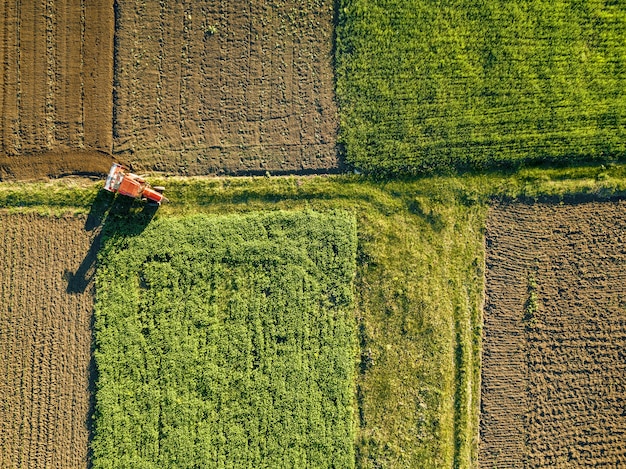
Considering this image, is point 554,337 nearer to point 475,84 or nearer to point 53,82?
point 475,84

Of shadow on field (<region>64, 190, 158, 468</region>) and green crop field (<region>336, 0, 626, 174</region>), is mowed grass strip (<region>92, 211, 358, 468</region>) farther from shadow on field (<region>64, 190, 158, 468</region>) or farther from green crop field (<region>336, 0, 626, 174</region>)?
green crop field (<region>336, 0, 626, 174</region>)

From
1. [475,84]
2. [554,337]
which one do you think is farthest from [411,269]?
[475,84]

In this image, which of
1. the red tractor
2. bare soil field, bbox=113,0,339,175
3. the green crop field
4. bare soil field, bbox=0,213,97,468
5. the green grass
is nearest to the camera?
the red tractor

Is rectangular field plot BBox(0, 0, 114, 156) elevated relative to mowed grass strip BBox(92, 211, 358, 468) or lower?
elevated

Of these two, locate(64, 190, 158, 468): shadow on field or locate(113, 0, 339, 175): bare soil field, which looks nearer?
locate(64, 190, 158, 468): shadow on field

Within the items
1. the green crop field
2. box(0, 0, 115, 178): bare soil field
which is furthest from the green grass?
box(0, 0, 115, 178): bare soil field

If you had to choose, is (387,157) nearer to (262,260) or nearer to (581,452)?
(262,260)
